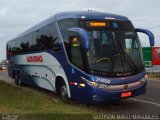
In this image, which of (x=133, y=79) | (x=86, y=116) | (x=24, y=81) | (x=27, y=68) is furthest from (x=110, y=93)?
(x=24, y=81)

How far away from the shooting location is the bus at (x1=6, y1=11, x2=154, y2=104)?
1369 cm

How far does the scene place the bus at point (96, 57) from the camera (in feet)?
44.9

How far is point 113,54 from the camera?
14.1 metres

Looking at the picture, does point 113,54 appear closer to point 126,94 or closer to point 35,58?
point 126,94

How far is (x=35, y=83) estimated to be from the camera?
21.1 metres

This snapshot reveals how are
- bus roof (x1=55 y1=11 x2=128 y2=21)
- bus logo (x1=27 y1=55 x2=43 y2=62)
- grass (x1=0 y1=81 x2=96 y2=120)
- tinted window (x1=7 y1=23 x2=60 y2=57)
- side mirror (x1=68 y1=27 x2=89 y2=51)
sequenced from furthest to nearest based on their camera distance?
bus logo (x1=27 y1=55 x2=43 y2=62) < tinted window (x1=7 y1=23 x2=60 y2=57) < bus roof (x1=55 y1=11 x2=128 y2=21) < side mirror (x1=68 y1=27 x2=89 y2=51) < grass (x1=0 y1=81 x2=96 y2=120)

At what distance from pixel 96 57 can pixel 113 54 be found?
650 millimetres

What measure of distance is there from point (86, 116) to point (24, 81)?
13615 millimetres

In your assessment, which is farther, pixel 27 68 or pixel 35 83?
pixel 27 68

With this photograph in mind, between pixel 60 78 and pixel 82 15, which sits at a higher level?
pixel 82 15

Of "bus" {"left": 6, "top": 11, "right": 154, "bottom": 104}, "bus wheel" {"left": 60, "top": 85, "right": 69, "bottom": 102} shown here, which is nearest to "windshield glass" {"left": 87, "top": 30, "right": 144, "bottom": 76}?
"bus" {"left": 6, "top": 11, "right": 154, "bottom": 104}

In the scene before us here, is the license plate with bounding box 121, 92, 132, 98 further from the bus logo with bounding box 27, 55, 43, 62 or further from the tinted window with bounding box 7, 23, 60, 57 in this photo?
the bus logo with bounding box 27, 55, 43, 62

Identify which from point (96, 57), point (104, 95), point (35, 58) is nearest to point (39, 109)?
point (104, 95)

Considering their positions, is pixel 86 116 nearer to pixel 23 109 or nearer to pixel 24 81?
pixel 23 109
